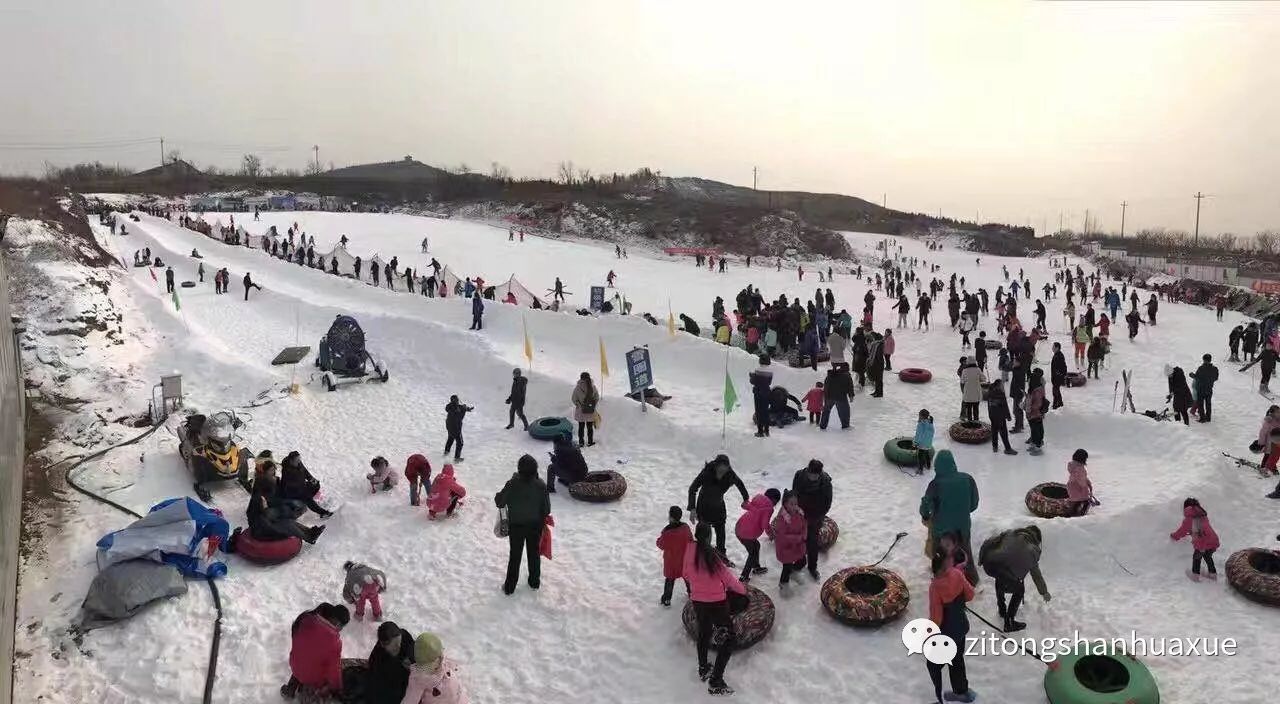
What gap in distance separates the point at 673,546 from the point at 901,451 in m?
5.79

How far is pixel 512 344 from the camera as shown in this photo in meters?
20.4

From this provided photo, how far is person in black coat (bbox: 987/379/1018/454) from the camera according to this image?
11469 millimetres

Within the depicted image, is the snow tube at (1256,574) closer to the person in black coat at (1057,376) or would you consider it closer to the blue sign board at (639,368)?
the person in black coat at (1057,376)

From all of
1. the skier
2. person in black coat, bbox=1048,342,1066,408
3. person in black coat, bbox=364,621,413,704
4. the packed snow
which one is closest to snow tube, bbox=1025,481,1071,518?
the packed snow

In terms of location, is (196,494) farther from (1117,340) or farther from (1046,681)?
(1117,340)

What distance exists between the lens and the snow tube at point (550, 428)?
44.9 feet

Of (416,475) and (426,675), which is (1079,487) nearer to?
(426,675)

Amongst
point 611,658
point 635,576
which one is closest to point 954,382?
point 635,576

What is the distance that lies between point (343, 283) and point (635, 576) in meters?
24.3

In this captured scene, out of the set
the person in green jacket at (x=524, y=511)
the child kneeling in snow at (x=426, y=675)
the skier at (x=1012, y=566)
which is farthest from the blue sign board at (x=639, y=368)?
the child kneeling in snow at (x=426, y=675)

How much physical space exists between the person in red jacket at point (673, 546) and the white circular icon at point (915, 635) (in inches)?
87.4

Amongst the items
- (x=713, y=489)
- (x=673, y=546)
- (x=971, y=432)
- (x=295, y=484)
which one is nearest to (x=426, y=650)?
(x=673, y=546)

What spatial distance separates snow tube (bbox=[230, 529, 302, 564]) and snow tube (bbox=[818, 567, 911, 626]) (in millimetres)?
6347

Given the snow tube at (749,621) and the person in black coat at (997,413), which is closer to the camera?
the snow tube at (749,621)
